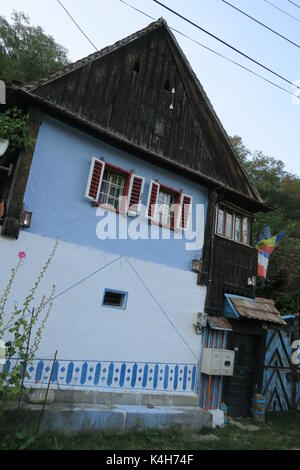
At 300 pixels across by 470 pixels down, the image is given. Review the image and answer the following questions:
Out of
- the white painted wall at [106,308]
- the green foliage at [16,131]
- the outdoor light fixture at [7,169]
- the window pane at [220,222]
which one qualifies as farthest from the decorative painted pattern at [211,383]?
the green foliage at [16,131]

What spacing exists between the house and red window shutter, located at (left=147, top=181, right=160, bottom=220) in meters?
0.04

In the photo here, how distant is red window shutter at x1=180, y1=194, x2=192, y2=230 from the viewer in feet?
31.2

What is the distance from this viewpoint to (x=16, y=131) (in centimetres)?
701

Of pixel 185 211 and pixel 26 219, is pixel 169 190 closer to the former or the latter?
pixel 185 211

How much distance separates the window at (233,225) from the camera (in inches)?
417

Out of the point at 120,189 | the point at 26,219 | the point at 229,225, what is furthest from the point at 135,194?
the point at 229,225

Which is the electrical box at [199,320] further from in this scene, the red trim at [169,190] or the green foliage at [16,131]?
the green foliage at [16,131]

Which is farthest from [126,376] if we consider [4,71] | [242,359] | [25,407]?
[4,71]

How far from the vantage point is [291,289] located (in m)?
15.6

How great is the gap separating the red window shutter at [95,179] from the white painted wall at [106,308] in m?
1.34

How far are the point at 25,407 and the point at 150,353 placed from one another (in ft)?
11.0

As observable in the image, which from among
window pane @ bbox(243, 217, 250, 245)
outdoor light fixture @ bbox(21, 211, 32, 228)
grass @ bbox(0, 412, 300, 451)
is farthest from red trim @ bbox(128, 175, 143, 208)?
grass @ bbox(0, 412, 300, 451)

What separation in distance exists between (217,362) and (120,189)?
17.9ft

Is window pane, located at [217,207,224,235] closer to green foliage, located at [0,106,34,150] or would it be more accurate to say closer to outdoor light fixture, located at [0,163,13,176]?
green foliage, located at [0,106,34,150]
